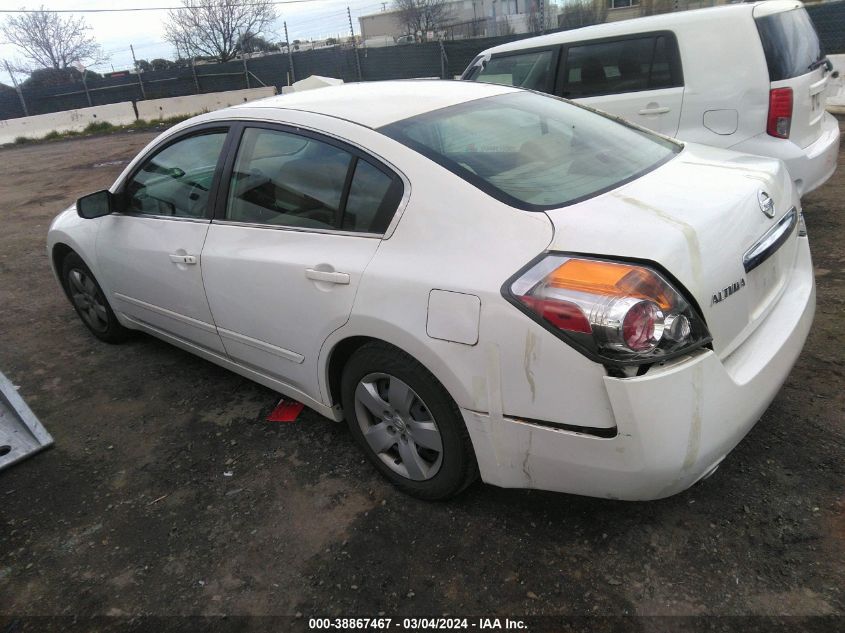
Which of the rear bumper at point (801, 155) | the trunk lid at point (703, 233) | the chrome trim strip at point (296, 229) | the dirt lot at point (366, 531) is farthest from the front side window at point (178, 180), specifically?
the rear bumper at point (801, 155)

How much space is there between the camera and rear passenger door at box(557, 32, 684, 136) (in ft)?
16.0

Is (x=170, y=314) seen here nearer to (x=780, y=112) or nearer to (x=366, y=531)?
(x=366, y=531)

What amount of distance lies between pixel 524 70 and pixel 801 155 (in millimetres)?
2626

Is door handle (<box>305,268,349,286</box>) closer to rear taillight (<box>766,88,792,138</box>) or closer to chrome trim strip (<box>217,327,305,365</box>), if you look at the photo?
chrome trim strip (<box>217,327,305,365</box>)

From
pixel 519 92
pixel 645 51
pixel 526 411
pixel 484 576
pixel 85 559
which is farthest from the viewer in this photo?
pixel 645 51

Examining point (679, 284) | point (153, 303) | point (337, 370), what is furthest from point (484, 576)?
point (153, 303)

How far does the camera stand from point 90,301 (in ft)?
14.2

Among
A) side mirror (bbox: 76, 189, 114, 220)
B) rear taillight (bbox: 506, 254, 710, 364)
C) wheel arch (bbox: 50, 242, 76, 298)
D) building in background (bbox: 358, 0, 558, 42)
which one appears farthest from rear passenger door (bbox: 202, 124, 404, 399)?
building in background (bbox: 358, 0, 558, 42)

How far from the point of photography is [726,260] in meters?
1.94

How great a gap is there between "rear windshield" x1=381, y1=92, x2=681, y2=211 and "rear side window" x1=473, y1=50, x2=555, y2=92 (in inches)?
118

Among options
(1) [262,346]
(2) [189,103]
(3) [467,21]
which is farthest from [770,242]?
(3) [467,21]

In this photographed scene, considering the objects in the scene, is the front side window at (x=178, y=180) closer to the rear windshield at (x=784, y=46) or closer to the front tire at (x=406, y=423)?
the front tire at (x=406, y=423)

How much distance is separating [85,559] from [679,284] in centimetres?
242

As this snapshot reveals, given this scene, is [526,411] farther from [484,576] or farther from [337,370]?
[337,370]
